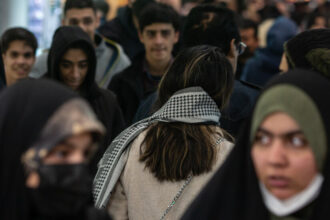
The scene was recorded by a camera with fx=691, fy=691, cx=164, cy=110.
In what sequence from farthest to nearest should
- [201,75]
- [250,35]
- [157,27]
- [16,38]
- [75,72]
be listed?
[250,35], [157,27], [16,38], [75,72], [201,75]

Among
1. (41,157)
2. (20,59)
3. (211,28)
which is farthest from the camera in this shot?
(20,59)

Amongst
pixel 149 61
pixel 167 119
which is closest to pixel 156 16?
pixel 149 61

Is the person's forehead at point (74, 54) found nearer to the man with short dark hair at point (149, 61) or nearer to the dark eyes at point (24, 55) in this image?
the man with short dark hair at point (149, 61)

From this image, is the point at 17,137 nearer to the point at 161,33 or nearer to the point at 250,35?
the point at 161,33

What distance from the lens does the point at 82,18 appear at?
23.9 feet

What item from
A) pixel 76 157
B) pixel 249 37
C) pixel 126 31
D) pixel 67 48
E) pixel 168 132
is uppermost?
pixel 76 157

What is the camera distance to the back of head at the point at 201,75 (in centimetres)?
364

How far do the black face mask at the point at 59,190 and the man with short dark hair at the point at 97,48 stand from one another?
4.48 meters

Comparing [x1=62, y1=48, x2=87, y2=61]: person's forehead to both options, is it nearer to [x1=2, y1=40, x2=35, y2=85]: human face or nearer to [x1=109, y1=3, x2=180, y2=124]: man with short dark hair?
[x1=109, y1=3, x2=180, y2=124]: man with short dark hair

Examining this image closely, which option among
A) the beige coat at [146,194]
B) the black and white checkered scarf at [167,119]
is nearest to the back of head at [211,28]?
the black and white checkered scarf at [167,119]

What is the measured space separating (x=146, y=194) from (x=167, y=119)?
0.40m

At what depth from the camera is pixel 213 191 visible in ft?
9.32

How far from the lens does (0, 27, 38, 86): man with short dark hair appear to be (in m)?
6.11

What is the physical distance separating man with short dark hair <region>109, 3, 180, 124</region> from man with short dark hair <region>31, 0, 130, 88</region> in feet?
1.85
